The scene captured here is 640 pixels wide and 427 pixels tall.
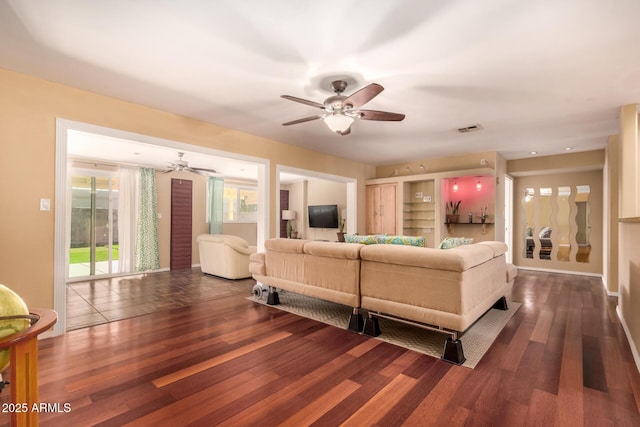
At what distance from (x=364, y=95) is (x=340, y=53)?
0.38 meters

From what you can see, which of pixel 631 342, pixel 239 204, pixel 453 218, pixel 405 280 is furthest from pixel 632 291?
pixel 239 204

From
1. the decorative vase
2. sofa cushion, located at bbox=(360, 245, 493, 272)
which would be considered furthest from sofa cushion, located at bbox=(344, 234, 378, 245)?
the decorative vase

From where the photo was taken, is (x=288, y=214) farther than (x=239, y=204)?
Yes

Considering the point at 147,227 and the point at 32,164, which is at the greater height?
the point at 32,164

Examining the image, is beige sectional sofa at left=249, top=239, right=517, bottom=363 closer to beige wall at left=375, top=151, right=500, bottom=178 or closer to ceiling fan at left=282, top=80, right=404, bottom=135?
ceiling fan at left=282, top=80, right=404, bottom=135

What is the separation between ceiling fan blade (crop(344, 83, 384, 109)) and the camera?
7.92 ft

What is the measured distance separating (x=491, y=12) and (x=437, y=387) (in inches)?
98.9

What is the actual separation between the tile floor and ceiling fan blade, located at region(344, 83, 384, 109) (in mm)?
3339

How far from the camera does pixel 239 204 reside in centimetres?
892

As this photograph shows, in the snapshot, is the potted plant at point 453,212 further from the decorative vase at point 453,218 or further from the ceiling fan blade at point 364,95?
the ceiling fan blade at point 364,95

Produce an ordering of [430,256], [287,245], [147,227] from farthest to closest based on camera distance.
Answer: [147,227] → [287,245] → [430,256]

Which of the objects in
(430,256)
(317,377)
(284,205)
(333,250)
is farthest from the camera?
(284,205)

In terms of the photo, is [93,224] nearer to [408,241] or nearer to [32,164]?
[32,164]

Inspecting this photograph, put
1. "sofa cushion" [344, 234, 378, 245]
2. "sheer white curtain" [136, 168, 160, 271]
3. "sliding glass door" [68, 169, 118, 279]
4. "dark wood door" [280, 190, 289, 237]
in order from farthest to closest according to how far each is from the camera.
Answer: "dark wood door" [280, 190, 289, 237] < "sheer white curtain" [136, 168, 160, 271] < "sliding glass door" [68, 169, 118, 279] < "sofa cushion" [344, 234, 378, 245]
